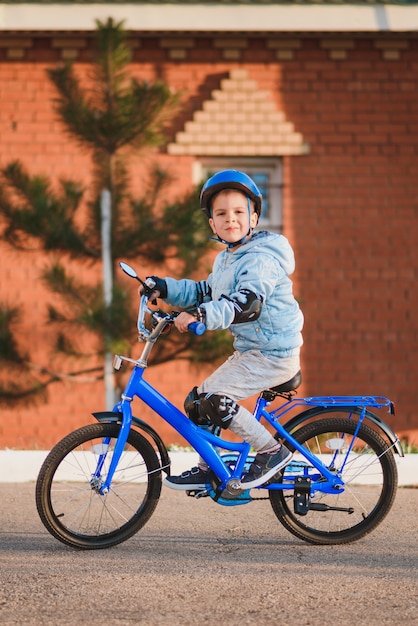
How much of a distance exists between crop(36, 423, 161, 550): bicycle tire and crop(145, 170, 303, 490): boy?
19 cm

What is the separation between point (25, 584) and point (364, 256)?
5614mm

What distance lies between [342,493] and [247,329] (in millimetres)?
909

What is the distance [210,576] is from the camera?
3.83 m

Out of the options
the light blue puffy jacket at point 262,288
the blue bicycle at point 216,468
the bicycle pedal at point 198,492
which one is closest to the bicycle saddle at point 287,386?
the blue bicycle at point 216,468

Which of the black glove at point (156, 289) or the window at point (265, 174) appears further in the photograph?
the window at point (265, 174)

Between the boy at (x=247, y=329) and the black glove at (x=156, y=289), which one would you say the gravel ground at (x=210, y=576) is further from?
the black glove at (x=156, y=289)

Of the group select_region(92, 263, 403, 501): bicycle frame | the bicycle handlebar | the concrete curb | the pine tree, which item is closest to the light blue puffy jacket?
the bicycle handlebar

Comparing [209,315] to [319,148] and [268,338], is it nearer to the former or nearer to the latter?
[268,338]

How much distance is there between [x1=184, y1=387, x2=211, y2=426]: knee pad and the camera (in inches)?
168

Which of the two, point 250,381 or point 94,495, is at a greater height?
point 250,381

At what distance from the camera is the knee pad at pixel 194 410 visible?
168 inches

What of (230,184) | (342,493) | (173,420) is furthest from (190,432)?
(230,184)

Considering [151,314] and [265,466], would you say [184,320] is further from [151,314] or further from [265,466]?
[265,466]

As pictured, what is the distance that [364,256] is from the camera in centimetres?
868
